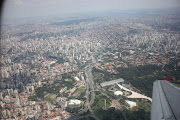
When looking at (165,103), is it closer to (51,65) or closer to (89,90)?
(89,90)

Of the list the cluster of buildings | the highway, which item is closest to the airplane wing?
the highway

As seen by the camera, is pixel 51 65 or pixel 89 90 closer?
pixel 89 90

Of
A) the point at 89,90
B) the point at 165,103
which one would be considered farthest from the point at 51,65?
the point at 165,103

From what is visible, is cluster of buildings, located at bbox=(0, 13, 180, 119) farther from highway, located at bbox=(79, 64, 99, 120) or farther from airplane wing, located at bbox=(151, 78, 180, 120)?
airplane wing, located at bbox=(151, 78, 180, 120)

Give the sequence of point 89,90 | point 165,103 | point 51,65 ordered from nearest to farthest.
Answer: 1. point 165,103
2. point 89,90
3. point 51,65

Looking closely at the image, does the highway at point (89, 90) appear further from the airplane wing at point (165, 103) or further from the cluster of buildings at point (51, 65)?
the airplane wing at point (165, 103)

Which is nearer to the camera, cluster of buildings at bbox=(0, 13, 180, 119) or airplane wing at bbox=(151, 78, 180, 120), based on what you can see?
airplane wing at bbox=(151, 78, 180, 120)

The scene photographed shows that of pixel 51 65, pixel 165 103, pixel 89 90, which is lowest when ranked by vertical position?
pixel 89 90

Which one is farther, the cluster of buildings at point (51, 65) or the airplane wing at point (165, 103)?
the cluster of buildings at point (51, 65)

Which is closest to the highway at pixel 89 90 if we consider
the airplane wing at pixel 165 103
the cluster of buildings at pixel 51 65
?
the cluster of buildings at pixel 51 65
